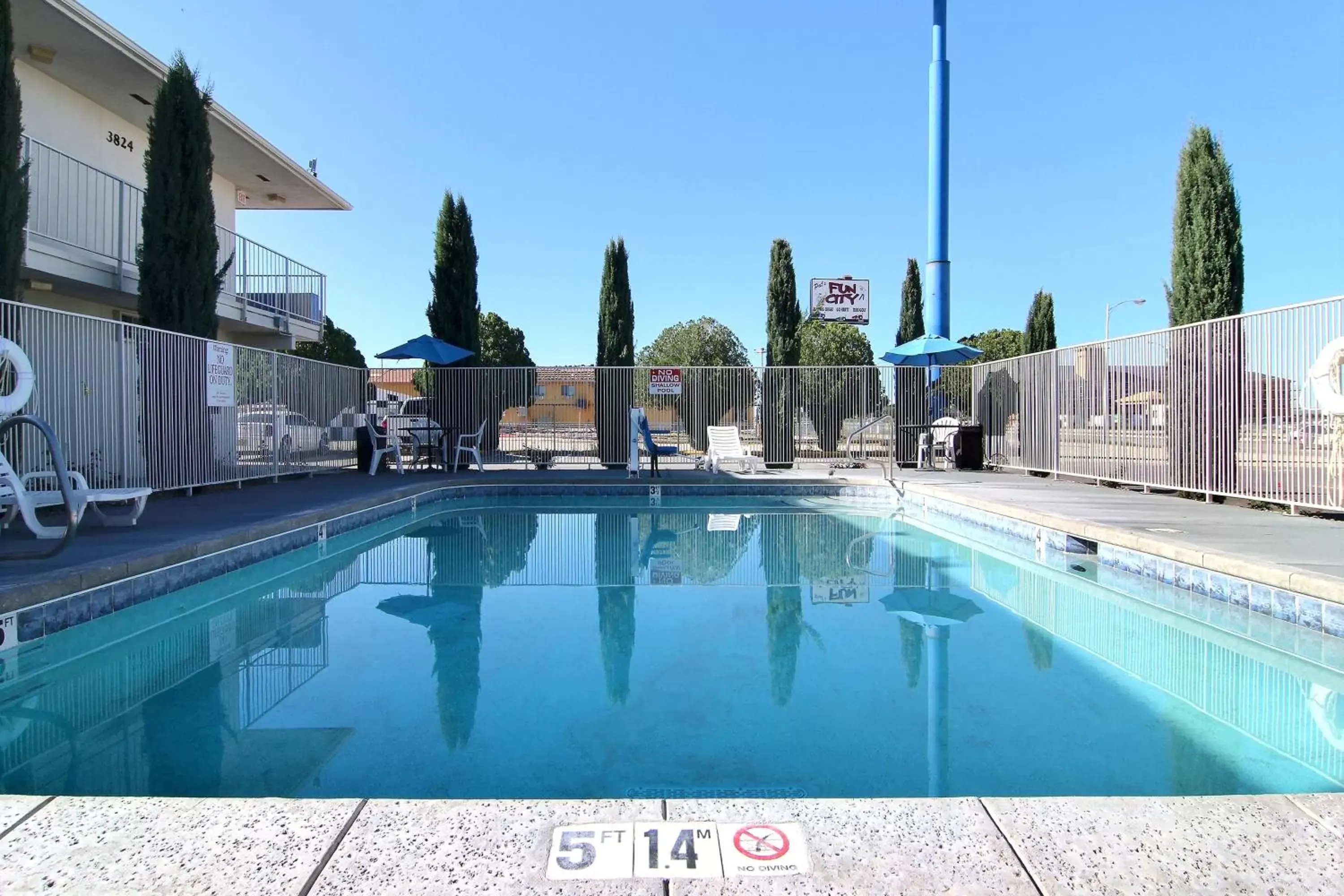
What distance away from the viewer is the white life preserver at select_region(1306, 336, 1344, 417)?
6.69 m

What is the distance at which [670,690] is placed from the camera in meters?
3.65

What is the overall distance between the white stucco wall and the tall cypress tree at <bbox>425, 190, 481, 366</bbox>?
5.15 meters

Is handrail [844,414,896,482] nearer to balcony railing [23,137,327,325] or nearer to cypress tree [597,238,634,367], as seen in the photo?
cypress tree [597,238,634,367]

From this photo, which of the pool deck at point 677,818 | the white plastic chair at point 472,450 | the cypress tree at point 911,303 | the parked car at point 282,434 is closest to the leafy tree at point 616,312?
the white plastic chair at point 472,450

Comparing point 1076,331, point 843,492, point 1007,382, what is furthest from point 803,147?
point 1076,331

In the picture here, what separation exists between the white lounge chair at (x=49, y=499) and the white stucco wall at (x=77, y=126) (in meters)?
5.82

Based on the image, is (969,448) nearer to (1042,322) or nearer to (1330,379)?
(1330,379)

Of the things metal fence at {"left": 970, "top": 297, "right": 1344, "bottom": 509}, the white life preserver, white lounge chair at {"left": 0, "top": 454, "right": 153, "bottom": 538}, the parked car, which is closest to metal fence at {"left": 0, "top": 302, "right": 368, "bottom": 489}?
the parked car

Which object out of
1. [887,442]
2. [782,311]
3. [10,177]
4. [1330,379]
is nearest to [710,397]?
[782,311]

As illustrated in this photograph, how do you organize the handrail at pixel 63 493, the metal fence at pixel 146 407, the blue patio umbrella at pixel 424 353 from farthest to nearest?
the blue patio umbrella at pixel 424 353
the metal fence at pixel 146 407
the handrail at pixel 63 493

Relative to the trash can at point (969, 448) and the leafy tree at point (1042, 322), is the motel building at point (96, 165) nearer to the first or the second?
the trash can at point (969, 448)

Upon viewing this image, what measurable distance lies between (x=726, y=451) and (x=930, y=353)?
427cm

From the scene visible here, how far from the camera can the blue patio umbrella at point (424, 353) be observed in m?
13.8

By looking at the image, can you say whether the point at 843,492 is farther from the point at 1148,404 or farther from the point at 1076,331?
the point at 1076,331
